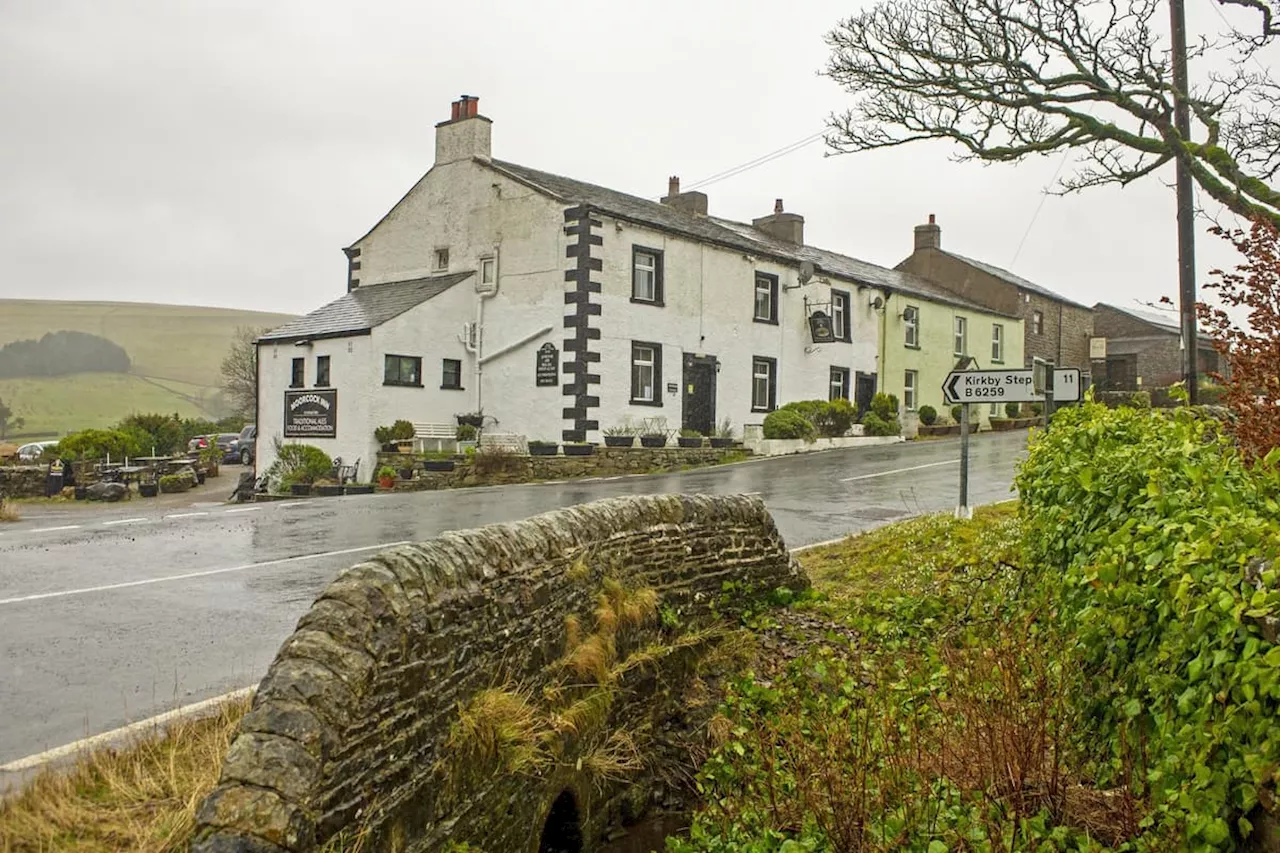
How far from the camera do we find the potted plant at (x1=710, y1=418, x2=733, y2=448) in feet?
85.6

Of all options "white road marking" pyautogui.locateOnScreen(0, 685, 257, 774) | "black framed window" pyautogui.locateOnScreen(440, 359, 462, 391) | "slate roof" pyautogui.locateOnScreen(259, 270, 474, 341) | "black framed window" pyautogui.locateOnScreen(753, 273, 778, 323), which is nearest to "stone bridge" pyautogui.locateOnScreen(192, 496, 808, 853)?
"white road marking" pyautogui.locateOnScreen(0, 685, 257, 774)

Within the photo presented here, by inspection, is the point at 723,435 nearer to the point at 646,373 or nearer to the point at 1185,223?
the point at 646,373

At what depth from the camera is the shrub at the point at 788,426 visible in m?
26.8

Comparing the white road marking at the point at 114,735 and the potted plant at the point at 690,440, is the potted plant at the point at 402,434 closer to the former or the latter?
the potted plant at the point at 690,440

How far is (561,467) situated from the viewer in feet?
73.4

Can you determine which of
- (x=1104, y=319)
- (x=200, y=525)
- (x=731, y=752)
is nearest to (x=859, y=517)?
(x=731, y=752)

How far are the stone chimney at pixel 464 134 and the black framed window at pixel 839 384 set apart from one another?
1406cm

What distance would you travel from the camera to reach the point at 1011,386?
1155 cm

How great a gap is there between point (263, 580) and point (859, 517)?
27.9 feet

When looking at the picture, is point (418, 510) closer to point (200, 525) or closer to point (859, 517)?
point (200, 525)

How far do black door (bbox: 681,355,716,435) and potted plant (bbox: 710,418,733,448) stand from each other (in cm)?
27

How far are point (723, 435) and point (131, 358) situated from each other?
10847cm

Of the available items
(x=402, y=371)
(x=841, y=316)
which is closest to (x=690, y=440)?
(x=402, y=371)

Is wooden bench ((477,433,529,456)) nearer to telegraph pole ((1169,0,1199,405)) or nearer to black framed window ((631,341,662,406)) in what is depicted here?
black framed window ((631,341,662,406))
